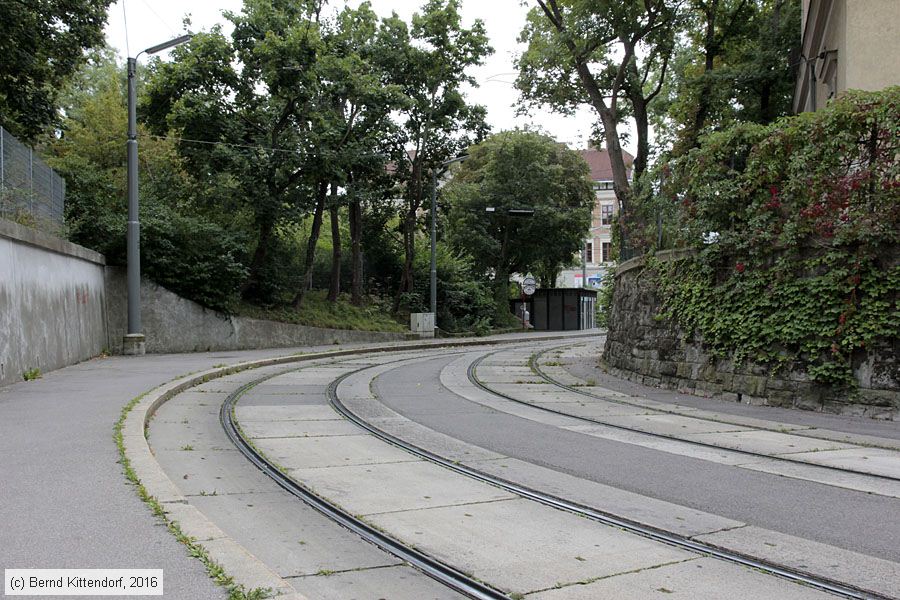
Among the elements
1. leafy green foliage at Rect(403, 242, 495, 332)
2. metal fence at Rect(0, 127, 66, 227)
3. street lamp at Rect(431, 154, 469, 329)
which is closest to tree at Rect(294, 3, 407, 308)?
street lamp at Rect(431, 154, 469, 329)

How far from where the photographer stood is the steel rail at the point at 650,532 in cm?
407

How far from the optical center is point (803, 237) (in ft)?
38.1

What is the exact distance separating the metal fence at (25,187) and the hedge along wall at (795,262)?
13218 millimetres

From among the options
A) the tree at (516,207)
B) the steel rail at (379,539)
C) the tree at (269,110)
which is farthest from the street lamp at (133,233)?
the tree at (516,207)

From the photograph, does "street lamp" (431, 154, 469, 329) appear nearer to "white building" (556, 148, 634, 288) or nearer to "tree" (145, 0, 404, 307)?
"tree" (145, 0, 404, 307)

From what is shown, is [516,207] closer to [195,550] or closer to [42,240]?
[42,240]

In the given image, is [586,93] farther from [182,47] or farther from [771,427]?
[771,427]

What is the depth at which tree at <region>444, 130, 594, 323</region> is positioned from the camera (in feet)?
140

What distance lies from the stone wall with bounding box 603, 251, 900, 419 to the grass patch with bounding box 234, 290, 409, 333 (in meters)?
13.4

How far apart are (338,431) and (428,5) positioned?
94.3ft

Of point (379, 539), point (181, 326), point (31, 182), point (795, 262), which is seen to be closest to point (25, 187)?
point (31, 182)

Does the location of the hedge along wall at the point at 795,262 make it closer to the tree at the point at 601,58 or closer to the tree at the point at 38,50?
the tree at the point at 601,58

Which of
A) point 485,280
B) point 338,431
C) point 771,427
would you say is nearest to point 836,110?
point 771,427

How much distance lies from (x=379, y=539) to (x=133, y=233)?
673 inches
